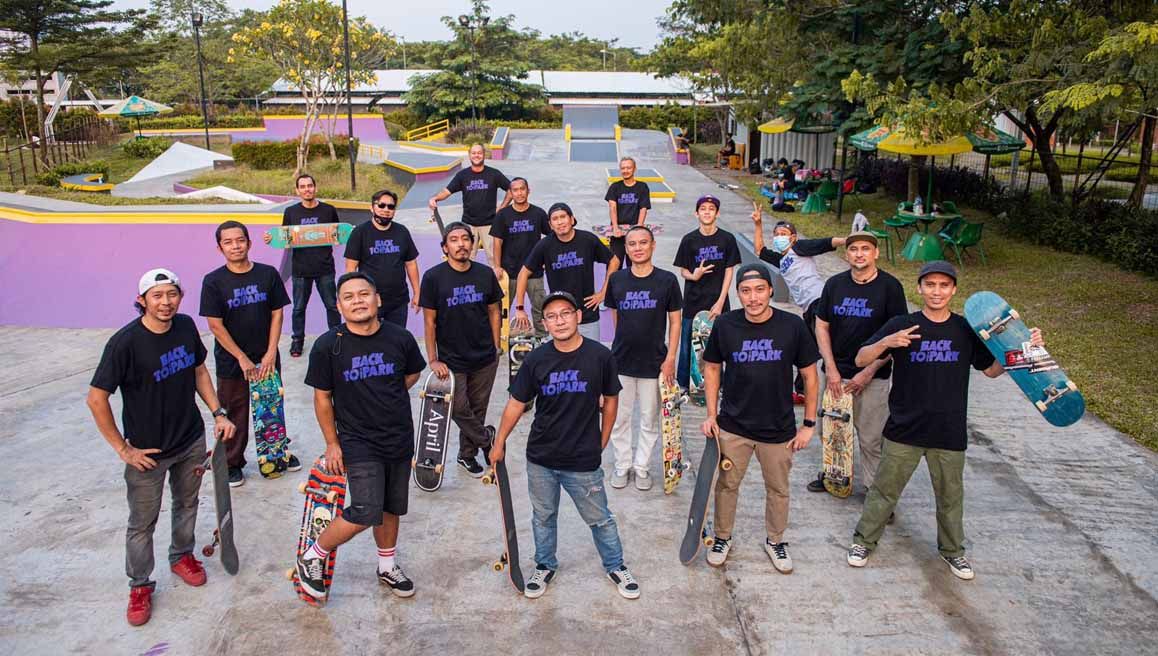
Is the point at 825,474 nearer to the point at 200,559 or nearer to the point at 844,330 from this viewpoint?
the point at 844,330

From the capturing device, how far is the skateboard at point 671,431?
5281 mm

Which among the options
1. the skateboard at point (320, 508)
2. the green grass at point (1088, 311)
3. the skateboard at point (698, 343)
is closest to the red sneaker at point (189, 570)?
the skateboard at point (320, 508)

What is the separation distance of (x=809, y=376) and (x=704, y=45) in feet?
91.4

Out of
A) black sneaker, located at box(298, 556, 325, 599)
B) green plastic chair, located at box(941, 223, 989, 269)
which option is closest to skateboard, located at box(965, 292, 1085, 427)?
black sneaker, located at box(298, 556, 325, 599)

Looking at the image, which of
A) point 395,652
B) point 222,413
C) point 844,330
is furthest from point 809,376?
point 222,413

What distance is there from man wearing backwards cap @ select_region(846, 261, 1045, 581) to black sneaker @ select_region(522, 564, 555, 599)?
188 centimetres

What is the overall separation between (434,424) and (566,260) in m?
1.78

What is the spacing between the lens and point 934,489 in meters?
4.40

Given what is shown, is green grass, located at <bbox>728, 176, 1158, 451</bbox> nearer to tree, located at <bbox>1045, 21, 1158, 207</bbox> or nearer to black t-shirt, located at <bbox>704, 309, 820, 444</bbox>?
tree, located at <bbox>1045, 21, 1158, 207</bbox>

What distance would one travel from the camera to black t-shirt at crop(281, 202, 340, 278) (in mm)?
7266

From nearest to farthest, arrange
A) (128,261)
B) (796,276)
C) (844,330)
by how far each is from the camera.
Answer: (844,330) → (796,276) → (128,261)

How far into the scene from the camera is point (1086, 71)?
9250 mm

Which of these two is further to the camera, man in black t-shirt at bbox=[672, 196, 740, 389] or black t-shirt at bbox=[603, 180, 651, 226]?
black t-shirt at bbox=[603, 180, 651, 226]

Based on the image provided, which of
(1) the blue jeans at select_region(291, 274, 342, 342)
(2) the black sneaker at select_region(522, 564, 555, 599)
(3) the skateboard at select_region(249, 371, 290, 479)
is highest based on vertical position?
(1) the blue jeans at select_region(291, 274, 342, 342)
